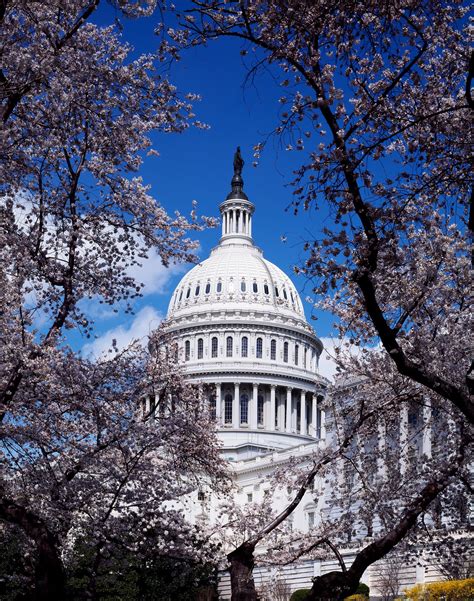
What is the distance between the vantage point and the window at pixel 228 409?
12309 cm

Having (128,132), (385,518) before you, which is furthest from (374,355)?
(128,132)

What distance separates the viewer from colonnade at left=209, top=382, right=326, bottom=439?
122 meters

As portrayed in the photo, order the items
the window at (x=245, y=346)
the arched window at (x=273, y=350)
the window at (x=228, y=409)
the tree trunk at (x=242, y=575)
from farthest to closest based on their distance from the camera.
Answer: the arched window at (x=273, y=350), the window at (x=245, y=346), the window at (x=228, y=409), the tree trunk at (x=242, y=575)

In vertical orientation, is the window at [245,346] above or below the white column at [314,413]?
above

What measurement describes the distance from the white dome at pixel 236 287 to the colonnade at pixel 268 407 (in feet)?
38.6

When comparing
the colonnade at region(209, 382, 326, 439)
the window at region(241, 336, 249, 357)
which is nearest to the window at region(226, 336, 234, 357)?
the window at region(241, 336, 249, 357)

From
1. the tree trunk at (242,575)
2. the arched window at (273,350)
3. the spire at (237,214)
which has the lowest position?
the tree trunk at (242,575)

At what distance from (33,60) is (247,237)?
136 metres

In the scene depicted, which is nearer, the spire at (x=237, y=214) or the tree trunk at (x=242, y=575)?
the tree trunk at (x=242, y=575)

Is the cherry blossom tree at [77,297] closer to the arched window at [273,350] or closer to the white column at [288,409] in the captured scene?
the white column at [288,409]

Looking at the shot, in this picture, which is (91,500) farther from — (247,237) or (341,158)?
(247,237)

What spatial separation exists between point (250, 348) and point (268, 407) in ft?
31.6

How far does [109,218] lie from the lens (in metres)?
16.6

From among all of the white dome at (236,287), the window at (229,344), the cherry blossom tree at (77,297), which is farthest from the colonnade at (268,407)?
the cherry blossom tree at (77,297)
